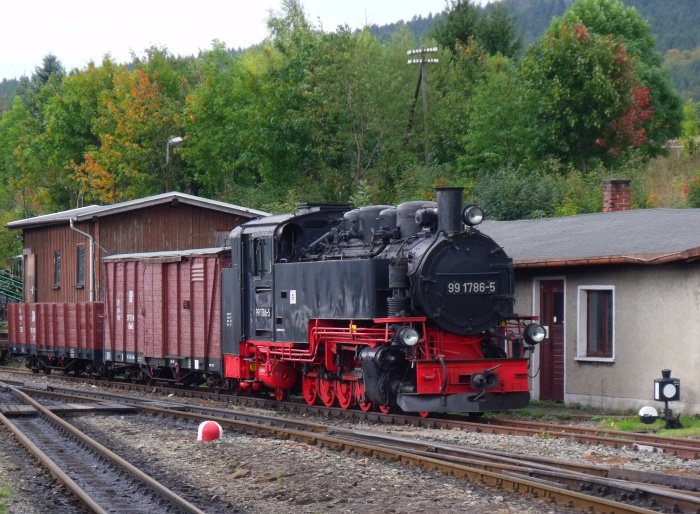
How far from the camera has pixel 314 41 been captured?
42844mm

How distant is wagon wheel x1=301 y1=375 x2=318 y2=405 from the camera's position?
660 inches

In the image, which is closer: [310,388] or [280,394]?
[310,388]

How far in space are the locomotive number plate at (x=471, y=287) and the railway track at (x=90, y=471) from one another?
521cm

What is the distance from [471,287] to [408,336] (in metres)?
1.31

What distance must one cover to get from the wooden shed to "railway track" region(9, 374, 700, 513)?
16062mm

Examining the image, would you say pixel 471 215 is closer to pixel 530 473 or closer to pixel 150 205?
pixel 530 473

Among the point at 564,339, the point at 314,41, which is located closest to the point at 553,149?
the point at 314,41

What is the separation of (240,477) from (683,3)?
19830 centimetres

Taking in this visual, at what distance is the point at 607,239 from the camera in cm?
1688

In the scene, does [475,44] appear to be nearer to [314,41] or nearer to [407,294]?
[314,41]

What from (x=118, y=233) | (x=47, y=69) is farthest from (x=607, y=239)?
(x=47, y=69)

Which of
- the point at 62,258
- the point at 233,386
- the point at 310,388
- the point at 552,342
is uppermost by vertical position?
the point at 62,258

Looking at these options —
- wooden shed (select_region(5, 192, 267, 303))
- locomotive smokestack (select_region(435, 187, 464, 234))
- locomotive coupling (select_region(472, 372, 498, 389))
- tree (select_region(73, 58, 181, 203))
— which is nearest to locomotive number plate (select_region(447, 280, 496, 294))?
locomotive smokestack (select_region(435, 187, 464, 234))

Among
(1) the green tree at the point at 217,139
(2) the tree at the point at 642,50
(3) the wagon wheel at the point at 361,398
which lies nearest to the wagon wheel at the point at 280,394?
(3) the wagon wheel at the point at 361,398
